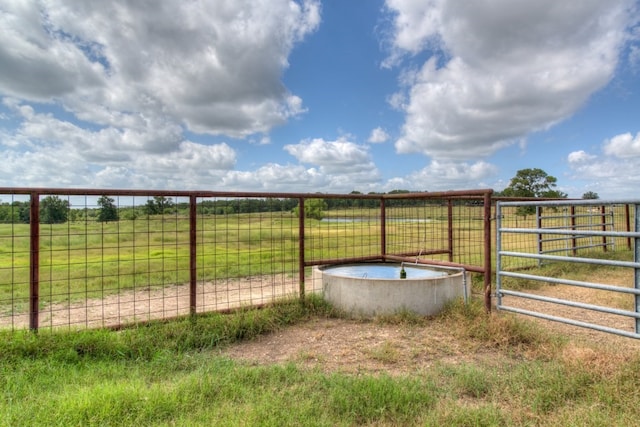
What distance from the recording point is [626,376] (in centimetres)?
294

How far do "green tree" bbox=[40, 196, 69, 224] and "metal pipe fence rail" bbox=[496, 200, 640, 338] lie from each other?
194 inches

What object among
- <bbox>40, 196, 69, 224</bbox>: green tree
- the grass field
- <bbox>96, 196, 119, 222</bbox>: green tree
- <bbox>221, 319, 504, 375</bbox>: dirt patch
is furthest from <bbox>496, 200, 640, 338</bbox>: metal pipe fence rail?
<bbox>40, 196, 69, 224</bbox>: green tree

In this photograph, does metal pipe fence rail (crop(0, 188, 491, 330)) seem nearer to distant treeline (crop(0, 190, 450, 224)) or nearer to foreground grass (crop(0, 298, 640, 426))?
distant treeline (crop(0, 190, 450, 224))

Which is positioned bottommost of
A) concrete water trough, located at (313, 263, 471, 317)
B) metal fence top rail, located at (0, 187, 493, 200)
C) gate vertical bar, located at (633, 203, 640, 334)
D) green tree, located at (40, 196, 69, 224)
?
concrete water trough, located at (313, 263, 471, 317)

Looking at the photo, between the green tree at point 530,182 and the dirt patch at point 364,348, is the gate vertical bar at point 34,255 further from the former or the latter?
the green tree at point 530,182

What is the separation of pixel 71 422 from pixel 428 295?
396 cm

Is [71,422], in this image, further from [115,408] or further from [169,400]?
[169,400]

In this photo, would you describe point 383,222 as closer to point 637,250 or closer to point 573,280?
point 573,280

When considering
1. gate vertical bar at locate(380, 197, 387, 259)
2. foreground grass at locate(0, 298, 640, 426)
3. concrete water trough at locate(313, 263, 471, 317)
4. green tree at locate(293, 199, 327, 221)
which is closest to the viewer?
foreground grass at locate(0, 298, 640, 426)

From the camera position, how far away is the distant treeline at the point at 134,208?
12.9 feet

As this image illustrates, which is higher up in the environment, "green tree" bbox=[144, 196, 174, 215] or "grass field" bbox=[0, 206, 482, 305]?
"green tree" bbox=[144, 196, 174, 215]

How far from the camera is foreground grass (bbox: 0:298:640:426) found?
8.20 feet

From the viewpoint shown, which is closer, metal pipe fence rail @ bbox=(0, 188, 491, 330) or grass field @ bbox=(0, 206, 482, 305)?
metal pipe fence rail @ bbox=(0, 188, 491, 330)

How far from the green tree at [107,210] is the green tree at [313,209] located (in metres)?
2.21
